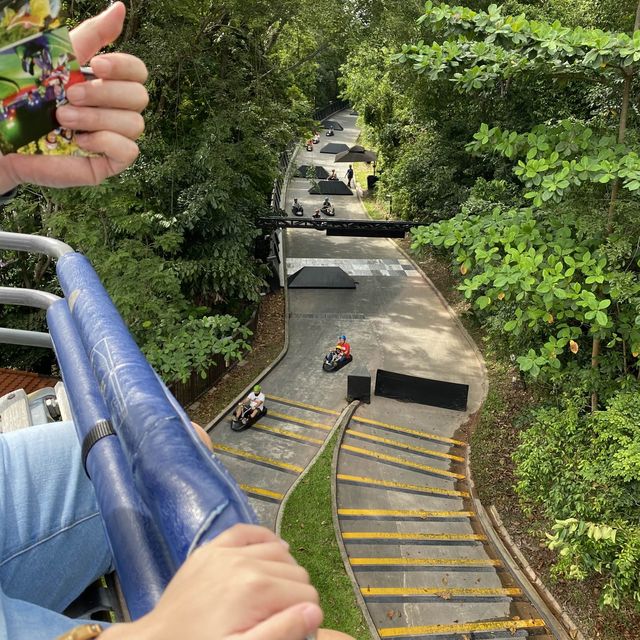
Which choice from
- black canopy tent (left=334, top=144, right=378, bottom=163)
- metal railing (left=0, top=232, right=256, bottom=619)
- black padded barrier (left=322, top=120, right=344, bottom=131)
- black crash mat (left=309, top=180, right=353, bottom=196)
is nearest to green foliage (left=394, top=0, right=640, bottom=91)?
metal railing (left=0, top=232, right=256, bottom=619)

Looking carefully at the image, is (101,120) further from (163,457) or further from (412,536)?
(412,536)

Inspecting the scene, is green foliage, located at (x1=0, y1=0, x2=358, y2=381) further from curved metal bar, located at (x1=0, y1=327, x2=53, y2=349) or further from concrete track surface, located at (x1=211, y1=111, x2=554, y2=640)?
curved metal bar, located at (x1=0, y1=327, x2=53, y2=349)

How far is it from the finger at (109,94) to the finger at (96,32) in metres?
0.19

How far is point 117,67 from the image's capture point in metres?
1.65

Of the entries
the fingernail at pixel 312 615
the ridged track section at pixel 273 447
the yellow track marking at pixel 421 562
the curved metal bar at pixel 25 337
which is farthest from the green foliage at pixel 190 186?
the fingernail at pixel 312 615

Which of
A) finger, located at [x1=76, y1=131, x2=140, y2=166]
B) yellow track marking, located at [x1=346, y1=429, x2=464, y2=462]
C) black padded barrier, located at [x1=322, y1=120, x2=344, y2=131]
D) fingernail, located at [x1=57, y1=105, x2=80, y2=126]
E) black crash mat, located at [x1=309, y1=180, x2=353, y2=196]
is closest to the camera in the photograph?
fingernail, located at [x1=57, y1=105, x2=80, y2=126]

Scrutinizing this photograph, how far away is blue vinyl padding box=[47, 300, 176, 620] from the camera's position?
108cm

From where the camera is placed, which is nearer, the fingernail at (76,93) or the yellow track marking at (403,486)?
the fingernail at (76,93)

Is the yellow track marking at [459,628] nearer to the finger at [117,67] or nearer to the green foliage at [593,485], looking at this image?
the green foliage at [593,485]

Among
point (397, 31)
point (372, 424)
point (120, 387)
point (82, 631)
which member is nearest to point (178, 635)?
point (82, 631)

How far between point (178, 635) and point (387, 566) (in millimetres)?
10050

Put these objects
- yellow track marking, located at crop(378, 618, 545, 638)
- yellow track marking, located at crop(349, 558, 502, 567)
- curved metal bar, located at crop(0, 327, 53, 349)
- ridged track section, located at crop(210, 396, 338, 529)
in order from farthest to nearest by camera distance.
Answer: ridged track section, located at crop(210, 396, 338, 529), yellow track marking, located at crop(349, 558, 502, 567), yellow track marking, located at crop(378, 618, 545, 638), curved metal bar, located at crop(0, 327, 53, 349)

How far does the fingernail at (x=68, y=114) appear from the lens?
1.51 meters

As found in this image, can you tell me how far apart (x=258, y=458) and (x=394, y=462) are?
3.25 m
